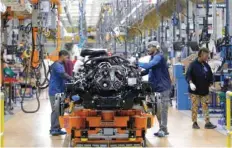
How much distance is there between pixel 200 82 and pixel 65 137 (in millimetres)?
2968

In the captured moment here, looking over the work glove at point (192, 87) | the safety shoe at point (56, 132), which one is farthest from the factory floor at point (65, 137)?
the work glove at point (192, 87)

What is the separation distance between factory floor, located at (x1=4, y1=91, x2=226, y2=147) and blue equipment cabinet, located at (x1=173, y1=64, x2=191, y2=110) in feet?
5.39

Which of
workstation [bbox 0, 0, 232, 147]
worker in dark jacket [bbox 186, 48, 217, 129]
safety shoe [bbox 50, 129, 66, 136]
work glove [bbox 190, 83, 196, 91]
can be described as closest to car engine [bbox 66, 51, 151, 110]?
workstation [bbox 0, 0, 232, 147]

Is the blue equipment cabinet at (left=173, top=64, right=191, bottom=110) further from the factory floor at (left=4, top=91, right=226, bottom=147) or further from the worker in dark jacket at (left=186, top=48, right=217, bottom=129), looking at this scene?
the worker in dark jacket at (left=186, top=48, right=217, bottom=129)

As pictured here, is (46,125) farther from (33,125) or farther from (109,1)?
(109,1)

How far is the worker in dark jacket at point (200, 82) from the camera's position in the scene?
9.12 metres

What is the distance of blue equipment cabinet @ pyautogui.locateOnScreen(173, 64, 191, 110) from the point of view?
12.6m

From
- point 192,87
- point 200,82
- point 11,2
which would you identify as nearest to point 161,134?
point 192,87

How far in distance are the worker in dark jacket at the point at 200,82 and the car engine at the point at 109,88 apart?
242 cm

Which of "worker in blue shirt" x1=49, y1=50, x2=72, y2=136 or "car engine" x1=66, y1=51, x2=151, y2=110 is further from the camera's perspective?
"worker in blue shirt" x1=49, y1=50, x2=72, y2=136

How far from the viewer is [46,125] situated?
391 inches

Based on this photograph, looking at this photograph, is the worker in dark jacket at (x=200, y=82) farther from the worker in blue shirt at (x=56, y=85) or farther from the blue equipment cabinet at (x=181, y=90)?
the blue equipment cabinet at (x=181, y=90)

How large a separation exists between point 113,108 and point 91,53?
1.44 meters

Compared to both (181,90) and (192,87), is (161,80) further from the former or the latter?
(181,90)
